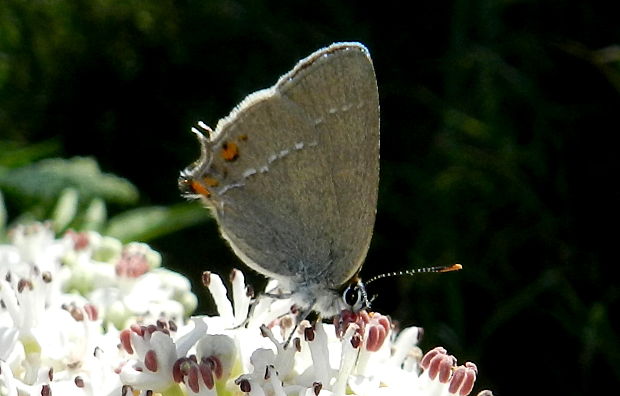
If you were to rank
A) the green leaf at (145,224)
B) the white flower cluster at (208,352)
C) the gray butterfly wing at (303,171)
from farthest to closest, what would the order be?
the green leaf at (145,224), the gray butterfly wing at (303,171), the white flower cluster at (208,352)

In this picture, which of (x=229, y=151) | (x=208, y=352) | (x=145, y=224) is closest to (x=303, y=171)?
(x=229, y=151)

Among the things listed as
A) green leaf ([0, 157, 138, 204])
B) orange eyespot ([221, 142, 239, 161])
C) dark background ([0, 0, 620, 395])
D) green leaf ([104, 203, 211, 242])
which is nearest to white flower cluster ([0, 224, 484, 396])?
orange eyespot ([221, 142, 239, 161])

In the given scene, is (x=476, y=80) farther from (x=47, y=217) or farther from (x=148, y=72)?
(x=47, y=217)

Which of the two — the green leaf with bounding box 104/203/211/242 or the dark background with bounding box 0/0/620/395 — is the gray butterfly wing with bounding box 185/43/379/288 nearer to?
the green leaf with bounding box 104/203/211/242

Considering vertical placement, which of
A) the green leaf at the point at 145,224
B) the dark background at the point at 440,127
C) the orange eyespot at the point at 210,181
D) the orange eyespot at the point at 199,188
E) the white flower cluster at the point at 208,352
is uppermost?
the orange eyespot at the point at 210,181

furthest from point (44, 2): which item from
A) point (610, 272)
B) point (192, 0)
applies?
point (610, 272)

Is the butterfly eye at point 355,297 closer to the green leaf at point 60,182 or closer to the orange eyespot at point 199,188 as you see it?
the orange eyespot at point 199,188

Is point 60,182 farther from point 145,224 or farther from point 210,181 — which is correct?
point 210,181

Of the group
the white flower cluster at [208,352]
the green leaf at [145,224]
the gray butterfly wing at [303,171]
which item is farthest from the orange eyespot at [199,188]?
the green leaf at [145,224]
